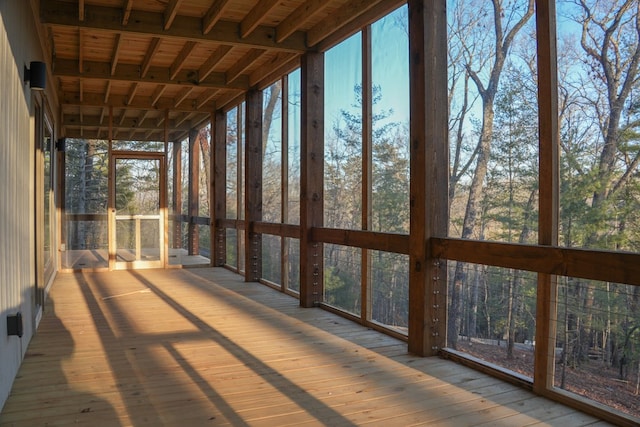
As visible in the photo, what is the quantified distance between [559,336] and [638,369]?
0.49 meters

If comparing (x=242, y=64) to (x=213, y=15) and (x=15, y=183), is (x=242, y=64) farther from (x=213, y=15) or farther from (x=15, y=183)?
(x=15, y=183)

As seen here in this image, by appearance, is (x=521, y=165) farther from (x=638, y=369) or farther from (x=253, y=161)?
(x=253, y=161)

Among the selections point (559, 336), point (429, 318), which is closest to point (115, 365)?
point (429, 318)

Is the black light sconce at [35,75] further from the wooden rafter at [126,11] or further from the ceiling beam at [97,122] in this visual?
the ceiling beam at [97,122]

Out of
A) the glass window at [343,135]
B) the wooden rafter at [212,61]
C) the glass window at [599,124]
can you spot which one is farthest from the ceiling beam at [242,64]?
the glass window at [599,124]

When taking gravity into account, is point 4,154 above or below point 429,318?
above

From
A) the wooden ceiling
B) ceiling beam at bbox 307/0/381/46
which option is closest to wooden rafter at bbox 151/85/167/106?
the wooden ceiling

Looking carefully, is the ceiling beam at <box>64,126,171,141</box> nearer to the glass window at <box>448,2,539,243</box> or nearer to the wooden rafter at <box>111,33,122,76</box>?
the wooden rafter at <box>111,33,122,76</box>

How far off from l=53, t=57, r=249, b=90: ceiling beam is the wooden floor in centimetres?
319

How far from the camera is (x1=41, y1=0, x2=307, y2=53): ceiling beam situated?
4961 millimetres

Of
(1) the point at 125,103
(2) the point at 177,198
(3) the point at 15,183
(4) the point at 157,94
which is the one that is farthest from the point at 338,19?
(2) the point at 177,198

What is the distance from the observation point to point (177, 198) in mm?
9406

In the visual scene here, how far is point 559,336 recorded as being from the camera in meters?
3.02

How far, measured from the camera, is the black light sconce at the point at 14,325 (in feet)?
9.97
